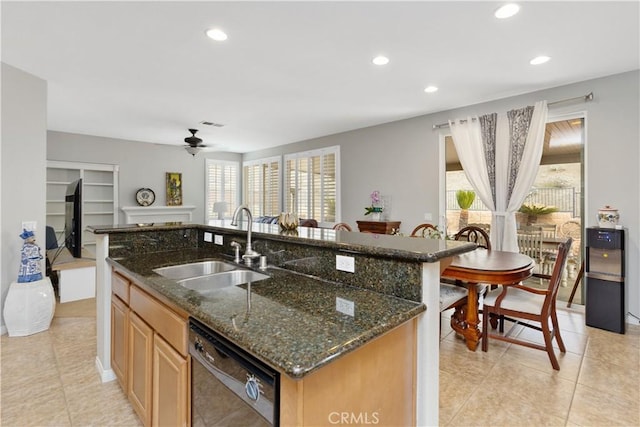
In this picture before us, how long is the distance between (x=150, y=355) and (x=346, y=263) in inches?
43.7

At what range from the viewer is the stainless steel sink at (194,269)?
203 cm

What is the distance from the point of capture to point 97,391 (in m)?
2.15

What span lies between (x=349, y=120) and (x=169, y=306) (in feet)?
14.3

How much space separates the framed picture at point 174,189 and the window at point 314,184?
8.35ft

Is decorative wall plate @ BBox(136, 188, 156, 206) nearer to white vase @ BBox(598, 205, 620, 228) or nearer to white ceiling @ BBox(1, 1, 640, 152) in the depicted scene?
white ceiling @ BBox(1, 1, 640, 152)

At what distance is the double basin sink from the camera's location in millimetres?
1843

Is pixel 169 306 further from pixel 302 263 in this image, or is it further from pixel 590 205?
pixel 590 205

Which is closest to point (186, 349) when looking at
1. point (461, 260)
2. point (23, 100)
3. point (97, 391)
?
point (97, 391)

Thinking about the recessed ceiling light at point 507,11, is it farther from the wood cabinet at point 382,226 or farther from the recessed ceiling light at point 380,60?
the wood cabinet at point 382,226

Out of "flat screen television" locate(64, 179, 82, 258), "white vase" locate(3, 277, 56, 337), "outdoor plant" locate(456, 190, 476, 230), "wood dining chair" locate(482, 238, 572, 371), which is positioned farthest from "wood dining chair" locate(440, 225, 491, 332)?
"white vase" locate(3, 277, 56, 337)

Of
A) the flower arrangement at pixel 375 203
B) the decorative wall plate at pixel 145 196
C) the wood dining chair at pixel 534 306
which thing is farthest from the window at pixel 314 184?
the wood dining chair at pixel 534 306

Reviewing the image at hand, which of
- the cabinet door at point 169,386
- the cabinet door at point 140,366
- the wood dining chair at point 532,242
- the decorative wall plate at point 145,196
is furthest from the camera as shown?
the decorative wall plate at point 145,196

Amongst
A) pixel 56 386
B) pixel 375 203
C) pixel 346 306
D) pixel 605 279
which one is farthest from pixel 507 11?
pixel 56 386

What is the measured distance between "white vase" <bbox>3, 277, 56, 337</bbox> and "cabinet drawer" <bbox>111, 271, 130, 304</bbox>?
5.41ft
